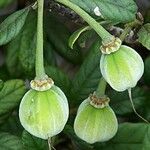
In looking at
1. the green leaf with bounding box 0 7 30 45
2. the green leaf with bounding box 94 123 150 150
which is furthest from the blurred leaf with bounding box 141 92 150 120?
the green leaf with bounding box 0 7 30 45

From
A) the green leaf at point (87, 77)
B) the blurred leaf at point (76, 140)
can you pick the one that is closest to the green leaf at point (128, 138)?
the blurred leaf at point (76, 140)

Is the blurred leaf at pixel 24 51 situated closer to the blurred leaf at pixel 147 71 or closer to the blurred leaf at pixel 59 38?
the blurred leaf at pixel 59 38

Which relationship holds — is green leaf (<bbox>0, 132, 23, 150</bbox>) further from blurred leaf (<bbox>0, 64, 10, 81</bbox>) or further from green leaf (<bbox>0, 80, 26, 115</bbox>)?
blurred leaf (<bbox>0, 64, 10, 81</bbox>)

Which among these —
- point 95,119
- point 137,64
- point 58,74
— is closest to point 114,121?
point 95,119

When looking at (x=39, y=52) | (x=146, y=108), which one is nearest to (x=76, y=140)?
(x=146, y=108)

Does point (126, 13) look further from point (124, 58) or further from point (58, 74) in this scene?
point (58, 74)

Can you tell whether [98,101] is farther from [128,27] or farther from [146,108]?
[146,108]

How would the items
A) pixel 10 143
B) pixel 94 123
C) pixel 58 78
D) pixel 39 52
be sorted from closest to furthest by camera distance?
pixel 39 52, pixel 94 123, pixel 10 143, pixel 58 78
